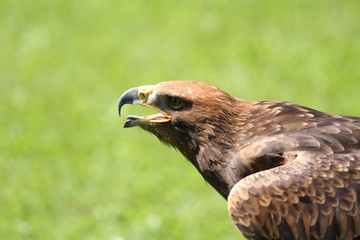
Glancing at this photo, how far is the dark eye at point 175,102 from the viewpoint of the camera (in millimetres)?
7914

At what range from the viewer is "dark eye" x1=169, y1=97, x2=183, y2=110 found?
7.91 meters

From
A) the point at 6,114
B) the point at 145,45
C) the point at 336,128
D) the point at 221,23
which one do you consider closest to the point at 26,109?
the point at 6,114

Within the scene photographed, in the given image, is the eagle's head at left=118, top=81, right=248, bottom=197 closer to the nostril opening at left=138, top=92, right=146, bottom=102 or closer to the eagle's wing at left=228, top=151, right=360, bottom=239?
the nostril opening at left=138, top=92, right=146, bottom=102

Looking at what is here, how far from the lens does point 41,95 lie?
46.1ft

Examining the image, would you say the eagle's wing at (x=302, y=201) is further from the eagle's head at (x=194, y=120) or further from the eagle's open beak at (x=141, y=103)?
the eagle's open beak at (x=141, y=103)

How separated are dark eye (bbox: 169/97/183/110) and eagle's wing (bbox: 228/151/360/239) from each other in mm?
942

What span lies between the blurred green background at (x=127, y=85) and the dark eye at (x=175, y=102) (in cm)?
296

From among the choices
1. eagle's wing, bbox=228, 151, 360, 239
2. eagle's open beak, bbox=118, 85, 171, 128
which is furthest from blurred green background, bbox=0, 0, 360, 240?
eagle's wing, bbox=228, 151, 360, 239

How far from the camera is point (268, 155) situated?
761cm

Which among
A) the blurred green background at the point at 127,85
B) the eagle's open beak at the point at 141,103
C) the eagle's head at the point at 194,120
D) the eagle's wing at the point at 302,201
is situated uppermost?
the blurred green background at the point at 127,85

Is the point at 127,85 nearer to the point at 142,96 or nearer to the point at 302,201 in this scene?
the point at 142,96

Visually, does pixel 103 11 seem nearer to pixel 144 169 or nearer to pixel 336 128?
pixel 144 169

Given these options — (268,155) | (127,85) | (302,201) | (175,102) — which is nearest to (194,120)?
(175,102)

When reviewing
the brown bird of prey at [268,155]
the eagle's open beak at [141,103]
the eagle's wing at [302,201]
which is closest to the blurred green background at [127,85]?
the eagle's open beak at [141,103]
